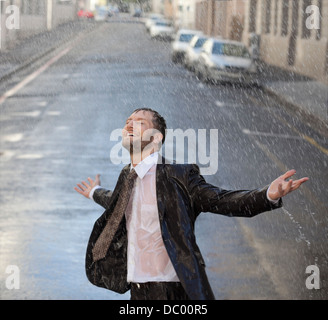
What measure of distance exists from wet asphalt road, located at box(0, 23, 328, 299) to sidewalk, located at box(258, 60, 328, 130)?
1.46 ft

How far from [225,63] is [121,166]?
49.9 ft

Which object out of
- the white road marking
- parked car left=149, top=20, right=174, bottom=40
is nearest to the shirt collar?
the white road marking

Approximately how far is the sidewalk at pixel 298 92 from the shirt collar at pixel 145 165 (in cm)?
1441

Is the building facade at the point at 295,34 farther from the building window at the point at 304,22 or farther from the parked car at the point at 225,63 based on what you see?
the parked car at the point at 225,63

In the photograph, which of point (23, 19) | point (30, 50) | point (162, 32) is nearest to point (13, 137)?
point (30, 50)

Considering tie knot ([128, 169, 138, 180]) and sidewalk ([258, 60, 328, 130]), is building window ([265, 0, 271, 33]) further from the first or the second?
tie knot ([128, 169, 138, 180])

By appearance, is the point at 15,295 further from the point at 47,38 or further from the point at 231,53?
the point at 47,38

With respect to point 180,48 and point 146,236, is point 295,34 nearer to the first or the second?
point 180,48

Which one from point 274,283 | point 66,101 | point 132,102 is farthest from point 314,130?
point 274,283

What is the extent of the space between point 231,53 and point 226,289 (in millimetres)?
22599

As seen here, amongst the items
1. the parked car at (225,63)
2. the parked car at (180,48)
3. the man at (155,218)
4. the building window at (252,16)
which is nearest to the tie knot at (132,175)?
the man at (155,218)

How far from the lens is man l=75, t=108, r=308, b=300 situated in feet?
13.4

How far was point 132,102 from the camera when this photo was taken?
21938mm

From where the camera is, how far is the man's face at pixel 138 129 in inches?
162
